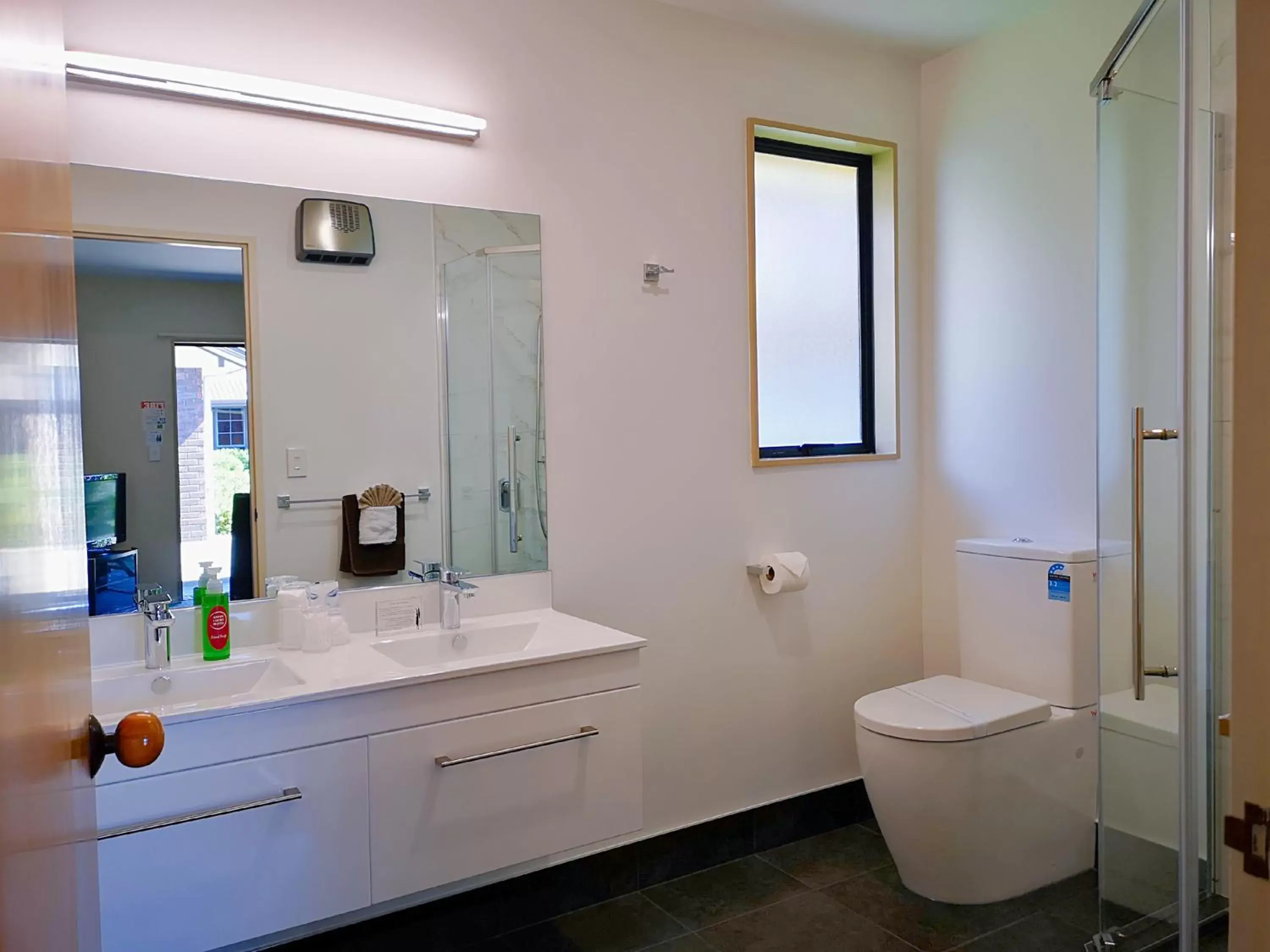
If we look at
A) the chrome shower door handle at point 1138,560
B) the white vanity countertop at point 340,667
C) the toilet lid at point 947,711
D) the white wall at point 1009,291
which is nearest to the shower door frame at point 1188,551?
the chrome shower door handle at point 1138,560

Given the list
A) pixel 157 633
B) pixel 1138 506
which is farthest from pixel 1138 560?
pixel 157 633

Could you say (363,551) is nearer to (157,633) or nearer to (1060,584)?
(157,633)

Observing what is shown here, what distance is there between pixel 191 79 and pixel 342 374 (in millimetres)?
693

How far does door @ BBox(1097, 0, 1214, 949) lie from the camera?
1371 mm

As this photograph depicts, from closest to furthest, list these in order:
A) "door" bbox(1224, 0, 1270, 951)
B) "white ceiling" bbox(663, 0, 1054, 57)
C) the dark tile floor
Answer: "door" bbox(1224, 0, 1270, 951) < the dark tile floor < "white ceiling" bbox(663, 0, 1054, 57)

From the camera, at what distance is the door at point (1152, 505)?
54.0 inches

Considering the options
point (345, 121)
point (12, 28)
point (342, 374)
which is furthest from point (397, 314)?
point (12, 28)

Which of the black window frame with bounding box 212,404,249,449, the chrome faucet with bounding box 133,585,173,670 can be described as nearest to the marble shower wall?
the black window frame with bounding box 212,404,249,449

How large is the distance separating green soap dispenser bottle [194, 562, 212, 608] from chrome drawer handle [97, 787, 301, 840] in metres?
0.55

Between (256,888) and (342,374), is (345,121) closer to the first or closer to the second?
(342,374)

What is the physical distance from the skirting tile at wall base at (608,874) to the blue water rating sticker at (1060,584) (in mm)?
943

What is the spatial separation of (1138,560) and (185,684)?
6.32 ft

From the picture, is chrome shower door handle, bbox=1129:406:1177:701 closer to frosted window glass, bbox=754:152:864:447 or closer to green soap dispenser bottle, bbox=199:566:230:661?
frosted window glass, bbox=754:152:864:447

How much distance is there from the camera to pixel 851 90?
3049 millimetres
